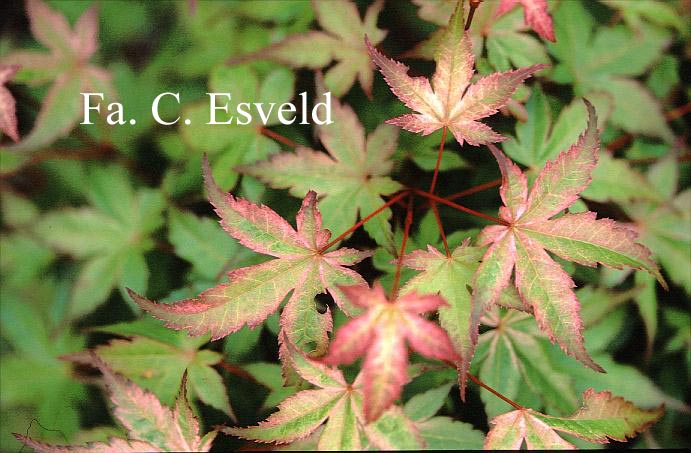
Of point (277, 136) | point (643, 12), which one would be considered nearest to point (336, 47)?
point (277, 136)

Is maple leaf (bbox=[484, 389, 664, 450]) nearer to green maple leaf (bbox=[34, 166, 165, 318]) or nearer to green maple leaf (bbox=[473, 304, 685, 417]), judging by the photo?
green maple leaf (bbox=[473, 304, 685, 417])

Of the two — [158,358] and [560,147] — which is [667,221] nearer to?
[560,147]

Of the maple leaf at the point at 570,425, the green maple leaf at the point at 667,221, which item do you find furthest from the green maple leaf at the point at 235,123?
the green maple leaf at the point at 667,221

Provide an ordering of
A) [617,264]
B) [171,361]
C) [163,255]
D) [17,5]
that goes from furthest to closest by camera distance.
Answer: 1. [17,5]
2. [163,255]
3. [171,361]
4. [617,264]

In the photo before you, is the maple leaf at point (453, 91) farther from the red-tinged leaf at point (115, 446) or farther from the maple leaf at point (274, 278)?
the red-tinged leaf at point (115, 446)

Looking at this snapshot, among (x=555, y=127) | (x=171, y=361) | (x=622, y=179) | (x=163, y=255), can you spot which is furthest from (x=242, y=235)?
(x=622, y=179)

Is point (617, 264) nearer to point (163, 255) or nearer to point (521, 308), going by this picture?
point (521, 308)
